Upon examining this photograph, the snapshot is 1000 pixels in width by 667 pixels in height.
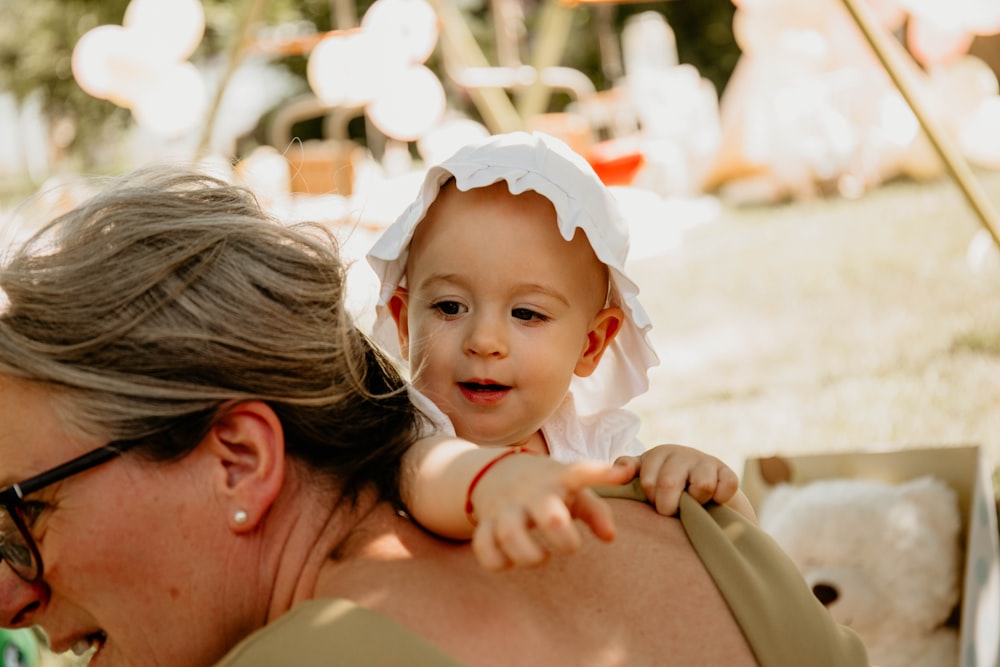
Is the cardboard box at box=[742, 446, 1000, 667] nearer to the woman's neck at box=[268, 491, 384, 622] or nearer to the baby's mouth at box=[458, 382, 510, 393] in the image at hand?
the baby's mouth at box=[458, 382, 510, 393]

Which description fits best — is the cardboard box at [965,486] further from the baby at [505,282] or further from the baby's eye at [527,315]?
the baby's eye at [527,315]

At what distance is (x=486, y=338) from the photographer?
2.24 meters

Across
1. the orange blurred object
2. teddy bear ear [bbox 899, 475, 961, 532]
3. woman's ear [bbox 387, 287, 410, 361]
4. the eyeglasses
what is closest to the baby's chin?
woman's ear [bbox 387, 287, 410, 361]

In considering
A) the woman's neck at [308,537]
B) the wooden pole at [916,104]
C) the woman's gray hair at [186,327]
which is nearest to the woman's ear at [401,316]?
the woman's gray hair at [186,327]

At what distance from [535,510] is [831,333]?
5.33 metres

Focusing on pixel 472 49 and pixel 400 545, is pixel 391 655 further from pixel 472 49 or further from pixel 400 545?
pixel 472 49

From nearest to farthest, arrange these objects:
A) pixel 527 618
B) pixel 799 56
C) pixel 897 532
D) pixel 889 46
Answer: pixel 527 618 → pixel 897 532 → pixel 889 46 → pixel 799 56

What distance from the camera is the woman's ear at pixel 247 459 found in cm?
139

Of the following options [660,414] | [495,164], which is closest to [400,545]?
[495,164]

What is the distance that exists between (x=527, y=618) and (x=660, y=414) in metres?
3.94

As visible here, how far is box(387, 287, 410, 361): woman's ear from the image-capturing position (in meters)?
2.50

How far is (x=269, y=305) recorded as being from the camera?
144cm

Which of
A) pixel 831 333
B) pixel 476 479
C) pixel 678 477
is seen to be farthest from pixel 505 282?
pixel 831 333

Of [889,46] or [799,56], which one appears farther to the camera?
[799,56]
